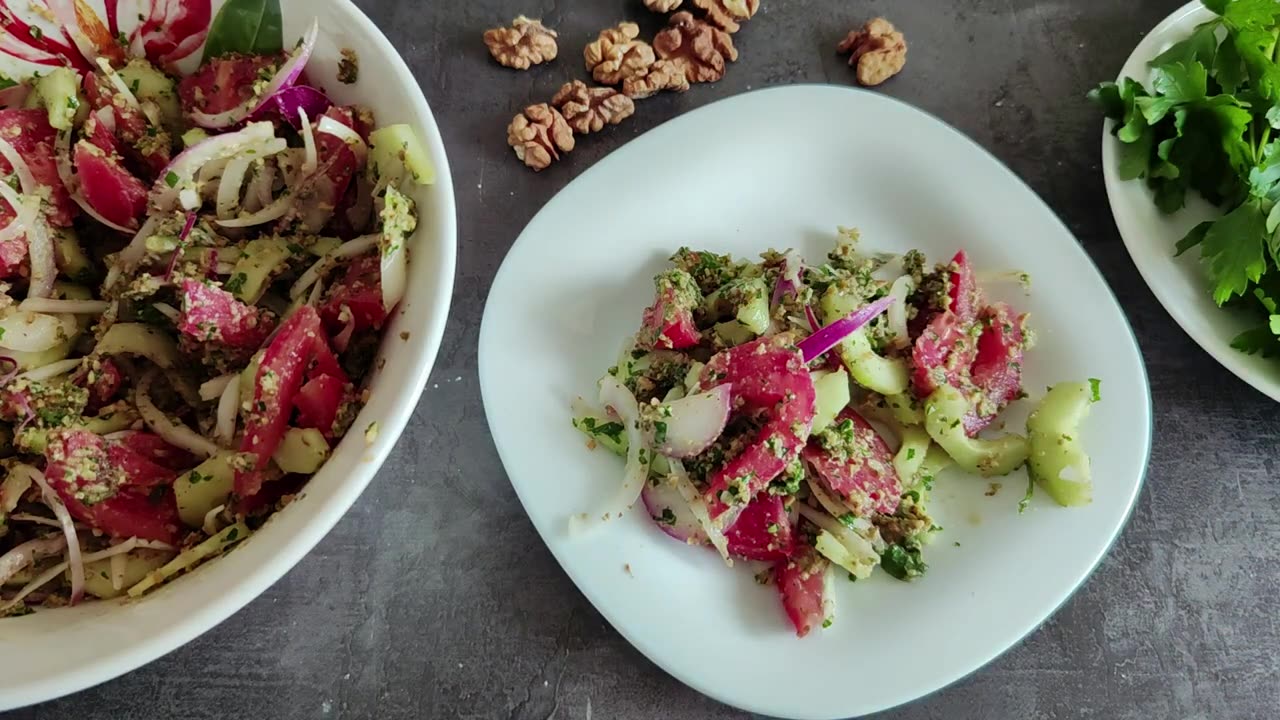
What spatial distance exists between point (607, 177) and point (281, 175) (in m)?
0.46

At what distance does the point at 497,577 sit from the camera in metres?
1.04

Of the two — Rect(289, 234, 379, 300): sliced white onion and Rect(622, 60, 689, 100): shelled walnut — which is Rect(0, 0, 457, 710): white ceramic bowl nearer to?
Rect(289, 234, 379, 300): sliced white onion

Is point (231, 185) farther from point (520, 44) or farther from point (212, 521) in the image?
point (520, 44)

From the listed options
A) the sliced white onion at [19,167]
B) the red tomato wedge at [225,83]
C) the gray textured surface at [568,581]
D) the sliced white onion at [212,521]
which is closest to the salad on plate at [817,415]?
the gray textured surface at [568,581]

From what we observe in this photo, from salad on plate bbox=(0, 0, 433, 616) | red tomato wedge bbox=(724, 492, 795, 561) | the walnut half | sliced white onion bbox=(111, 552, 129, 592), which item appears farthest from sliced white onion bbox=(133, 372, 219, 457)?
the walnut half

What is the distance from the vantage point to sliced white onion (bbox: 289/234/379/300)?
77cm

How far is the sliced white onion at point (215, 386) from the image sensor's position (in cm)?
74

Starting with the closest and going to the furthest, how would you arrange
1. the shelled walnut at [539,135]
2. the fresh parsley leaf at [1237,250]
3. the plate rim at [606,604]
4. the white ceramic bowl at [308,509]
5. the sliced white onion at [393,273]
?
the white ceramic bowl at [308,509]
the sliced white onion at [393,273]
the plate rim at [606,604]
the fresh parsley leaf at [1237,250]
the shelled walnut at [539,135]

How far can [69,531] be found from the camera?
0.69 metres

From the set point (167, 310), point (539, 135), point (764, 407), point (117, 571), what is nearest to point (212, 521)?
point (117, 571)

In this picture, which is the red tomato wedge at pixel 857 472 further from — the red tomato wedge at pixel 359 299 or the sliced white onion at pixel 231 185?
the sliced white onion at pixel 231 185

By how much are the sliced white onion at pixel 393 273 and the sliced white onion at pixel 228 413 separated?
15cm

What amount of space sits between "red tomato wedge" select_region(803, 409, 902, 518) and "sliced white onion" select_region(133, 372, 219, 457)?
0.67 metres

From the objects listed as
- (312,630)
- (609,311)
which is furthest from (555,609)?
(609,311)
